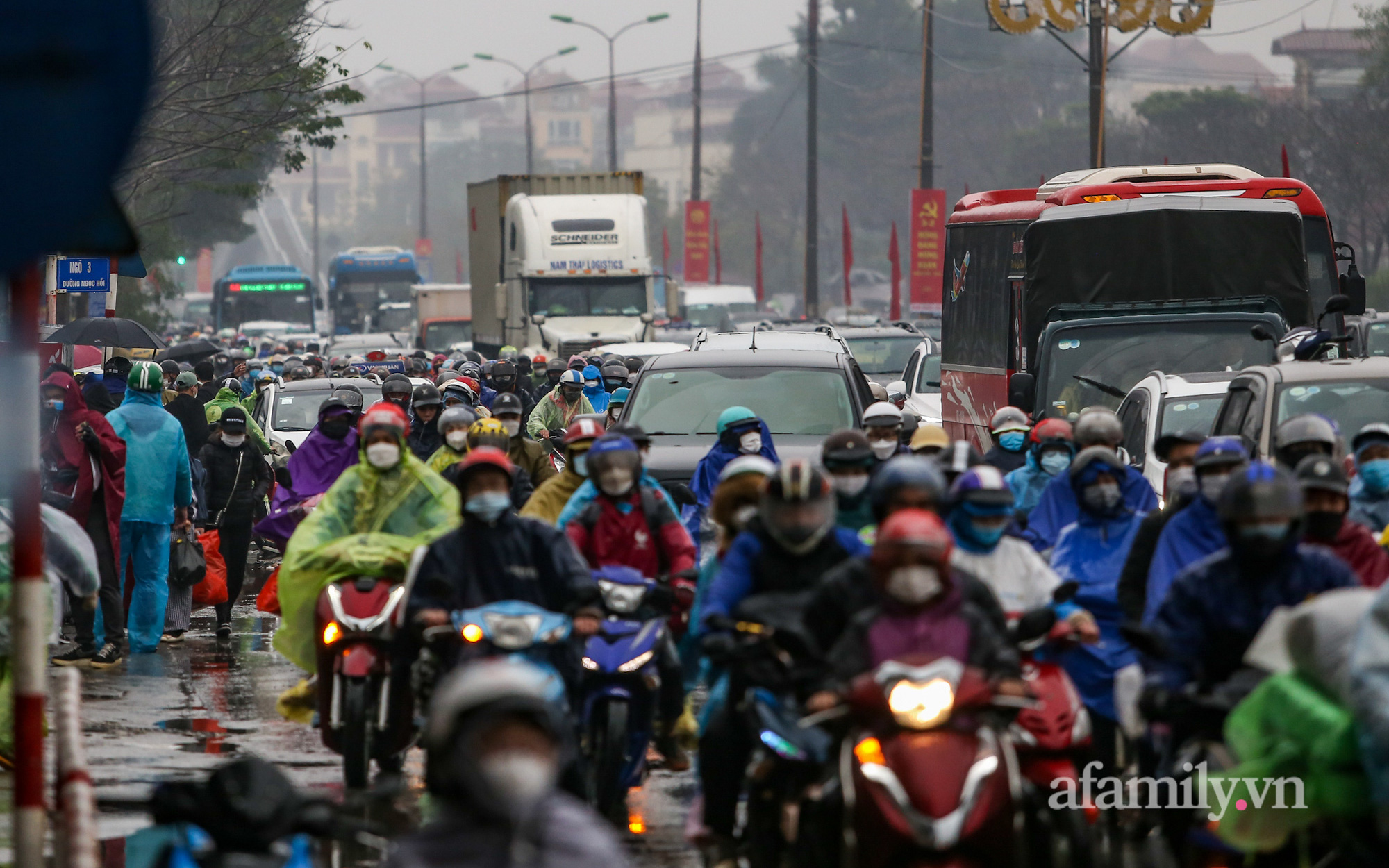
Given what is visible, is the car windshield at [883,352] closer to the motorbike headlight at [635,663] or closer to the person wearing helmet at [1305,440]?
the person wearing helmet at [1305,440]

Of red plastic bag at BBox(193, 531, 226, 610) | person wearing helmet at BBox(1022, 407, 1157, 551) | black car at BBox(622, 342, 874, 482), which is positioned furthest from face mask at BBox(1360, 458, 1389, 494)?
red plastic bag at BBox(193, 531, 226, 610)

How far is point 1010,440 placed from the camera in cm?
1188

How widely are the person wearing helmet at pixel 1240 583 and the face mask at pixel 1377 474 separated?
2.36m

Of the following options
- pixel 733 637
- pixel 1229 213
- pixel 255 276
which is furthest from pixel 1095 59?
pixel 255 276

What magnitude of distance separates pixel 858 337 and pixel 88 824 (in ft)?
76.9

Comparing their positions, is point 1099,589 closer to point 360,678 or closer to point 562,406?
point 360,678

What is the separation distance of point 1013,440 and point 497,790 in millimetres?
8252

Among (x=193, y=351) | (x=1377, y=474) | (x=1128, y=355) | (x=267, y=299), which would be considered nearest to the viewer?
(x=1377, y=474)

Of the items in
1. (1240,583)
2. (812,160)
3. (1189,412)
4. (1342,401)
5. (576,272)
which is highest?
(812,160)

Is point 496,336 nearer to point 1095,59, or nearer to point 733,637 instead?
point 1095,59

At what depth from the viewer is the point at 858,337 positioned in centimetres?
2853

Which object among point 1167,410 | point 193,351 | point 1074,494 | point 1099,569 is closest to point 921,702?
point 1099,569

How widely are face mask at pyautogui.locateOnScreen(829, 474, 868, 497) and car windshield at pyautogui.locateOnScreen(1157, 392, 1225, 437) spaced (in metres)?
4.24

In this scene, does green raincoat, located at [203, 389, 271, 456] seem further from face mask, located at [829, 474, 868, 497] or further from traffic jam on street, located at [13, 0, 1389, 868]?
face mask, located at [829, 474, 868, 497]
